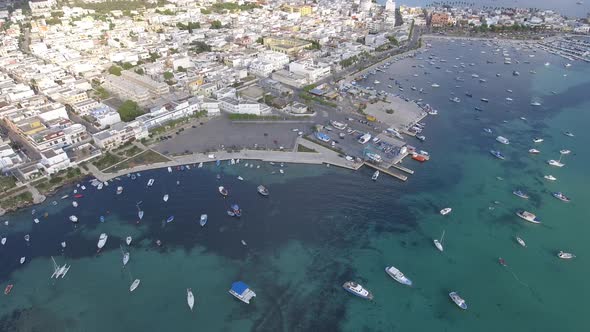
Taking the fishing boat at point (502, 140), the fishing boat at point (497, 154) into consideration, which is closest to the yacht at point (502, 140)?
the fishing boat at point (502, 140)

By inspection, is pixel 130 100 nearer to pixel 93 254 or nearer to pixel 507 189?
pixel 93 254

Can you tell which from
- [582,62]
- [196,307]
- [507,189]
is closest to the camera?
[196,307]

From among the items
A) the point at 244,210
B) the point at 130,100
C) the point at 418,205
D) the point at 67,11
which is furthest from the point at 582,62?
the point at 67,11

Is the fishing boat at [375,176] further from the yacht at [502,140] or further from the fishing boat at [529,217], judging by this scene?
the yacht at [502,140]

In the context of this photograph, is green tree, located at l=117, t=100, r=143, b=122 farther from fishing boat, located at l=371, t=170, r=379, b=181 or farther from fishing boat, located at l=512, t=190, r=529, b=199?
fishing boat, located at l=512, t=190, r=529, b=199

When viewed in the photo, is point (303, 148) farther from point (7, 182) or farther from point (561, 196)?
point (7, 182)

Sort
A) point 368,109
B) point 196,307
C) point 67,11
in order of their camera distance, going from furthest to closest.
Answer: point 67,11, point 368,109, point 196,307

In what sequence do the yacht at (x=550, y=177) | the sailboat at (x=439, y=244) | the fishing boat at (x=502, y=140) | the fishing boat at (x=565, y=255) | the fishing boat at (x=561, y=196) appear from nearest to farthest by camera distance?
the fishing boat at (x=565, y=255), the sailboat at (x=439, y=244), the fishing boat at (x=561, y=196), the yacht at (x=550, y=177), the fishing boat at (x=502, y=140)
